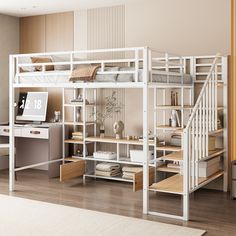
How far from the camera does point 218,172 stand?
534 cm

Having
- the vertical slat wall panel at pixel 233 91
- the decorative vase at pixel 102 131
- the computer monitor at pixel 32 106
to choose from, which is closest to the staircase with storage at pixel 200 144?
the vertical slat wall panel at pixel 233 91

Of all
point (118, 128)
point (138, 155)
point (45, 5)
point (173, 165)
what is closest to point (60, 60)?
point (45, 5)

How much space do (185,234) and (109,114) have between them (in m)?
2.92

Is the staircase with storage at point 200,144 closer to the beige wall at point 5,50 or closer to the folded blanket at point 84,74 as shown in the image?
the folded blanket at point 84,74

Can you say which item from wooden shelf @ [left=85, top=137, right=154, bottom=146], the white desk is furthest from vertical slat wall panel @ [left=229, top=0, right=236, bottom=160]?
the white desk

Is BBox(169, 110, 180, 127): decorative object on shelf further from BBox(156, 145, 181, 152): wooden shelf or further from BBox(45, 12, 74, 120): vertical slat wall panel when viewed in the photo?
BBox(45, 12, 74, 120): vertical slat wall panel

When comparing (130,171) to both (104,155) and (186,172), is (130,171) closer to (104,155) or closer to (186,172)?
(104,155)

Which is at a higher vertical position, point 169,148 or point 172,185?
point 169,148

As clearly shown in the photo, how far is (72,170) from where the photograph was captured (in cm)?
599

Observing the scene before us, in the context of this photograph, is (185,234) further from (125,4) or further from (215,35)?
(125,4)

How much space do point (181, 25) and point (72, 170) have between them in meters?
2.54

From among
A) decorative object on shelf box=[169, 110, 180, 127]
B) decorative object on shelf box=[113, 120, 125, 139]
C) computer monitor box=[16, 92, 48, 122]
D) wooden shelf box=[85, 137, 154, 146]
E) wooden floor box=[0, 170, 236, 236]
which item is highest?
computer monitor box=[16, 92, 48, 122]

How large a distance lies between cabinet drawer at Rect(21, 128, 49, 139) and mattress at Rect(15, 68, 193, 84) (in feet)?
3.49

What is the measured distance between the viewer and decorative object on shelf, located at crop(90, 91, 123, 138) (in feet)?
21.0
